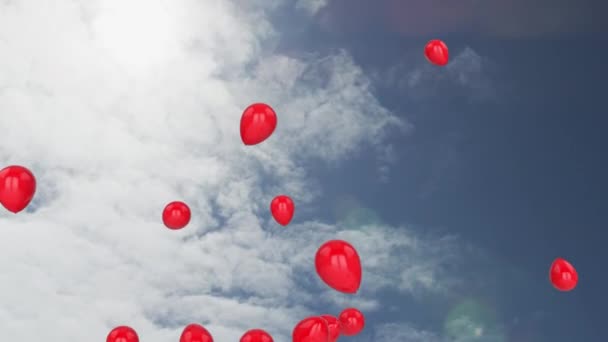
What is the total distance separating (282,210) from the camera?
18219mm

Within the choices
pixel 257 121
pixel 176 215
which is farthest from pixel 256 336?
pixel 176 215

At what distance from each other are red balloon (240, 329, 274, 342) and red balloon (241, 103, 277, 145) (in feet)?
16.7

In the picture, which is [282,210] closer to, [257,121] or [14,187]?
[257,121]

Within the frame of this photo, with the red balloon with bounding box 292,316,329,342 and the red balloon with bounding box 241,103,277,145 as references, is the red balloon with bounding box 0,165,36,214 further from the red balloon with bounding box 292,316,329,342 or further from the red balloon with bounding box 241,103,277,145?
the red balloon with bounding box 292,316,329,342

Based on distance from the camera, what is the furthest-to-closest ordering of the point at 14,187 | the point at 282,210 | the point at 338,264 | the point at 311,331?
the point at 282,210
the point at 14,187
the point at 311,331
the point at 338,264

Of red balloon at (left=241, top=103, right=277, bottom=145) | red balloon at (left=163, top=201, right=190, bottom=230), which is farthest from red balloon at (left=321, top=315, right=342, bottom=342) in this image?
red balloon at (left=163, top=201, right=190, bottom=230)

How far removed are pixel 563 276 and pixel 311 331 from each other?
6784mm

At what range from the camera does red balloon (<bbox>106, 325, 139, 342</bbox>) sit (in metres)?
15.3

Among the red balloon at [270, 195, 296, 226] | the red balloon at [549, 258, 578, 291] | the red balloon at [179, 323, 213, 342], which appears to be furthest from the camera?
the red balloon at [270, 195, 296, 226]

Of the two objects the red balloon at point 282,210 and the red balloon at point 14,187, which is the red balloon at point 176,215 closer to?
the red balloon at point 282,210

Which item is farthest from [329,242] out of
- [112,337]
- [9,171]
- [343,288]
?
[9,171]

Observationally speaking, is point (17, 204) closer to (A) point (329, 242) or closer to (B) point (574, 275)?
(A) point (329, 242)

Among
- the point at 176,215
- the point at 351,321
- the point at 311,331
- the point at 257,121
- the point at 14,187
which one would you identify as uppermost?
the point at 257,121

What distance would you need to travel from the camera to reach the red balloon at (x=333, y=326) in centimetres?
1542
